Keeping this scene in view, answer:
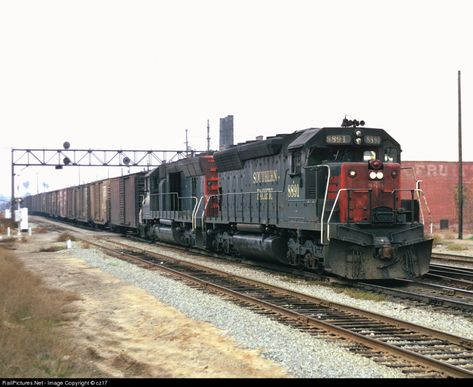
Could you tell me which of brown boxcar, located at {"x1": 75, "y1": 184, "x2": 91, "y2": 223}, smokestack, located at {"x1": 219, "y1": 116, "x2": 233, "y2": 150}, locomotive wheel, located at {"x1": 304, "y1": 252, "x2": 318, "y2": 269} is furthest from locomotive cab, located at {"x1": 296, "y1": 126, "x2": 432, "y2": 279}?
brown boxcar, located at {"x1": 75, "y1": 184, "x2": 91, "y2": 223}

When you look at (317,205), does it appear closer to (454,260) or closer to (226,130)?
(454,260)

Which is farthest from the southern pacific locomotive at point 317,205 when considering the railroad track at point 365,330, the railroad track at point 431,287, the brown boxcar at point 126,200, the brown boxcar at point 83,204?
the brown boxcar at point 83,204

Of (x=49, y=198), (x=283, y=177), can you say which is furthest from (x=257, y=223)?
(x=49, y=198)

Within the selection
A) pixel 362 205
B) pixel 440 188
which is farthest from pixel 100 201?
pixel 362 205

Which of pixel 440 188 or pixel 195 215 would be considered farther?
pixel 440 188

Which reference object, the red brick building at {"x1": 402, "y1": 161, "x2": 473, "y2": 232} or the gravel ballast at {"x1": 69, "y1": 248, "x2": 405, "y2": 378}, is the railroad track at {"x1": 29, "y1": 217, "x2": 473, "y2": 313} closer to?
the gravel ballast at {"x1": 69, "y1": 248, "x2": 405, "y2": 378}

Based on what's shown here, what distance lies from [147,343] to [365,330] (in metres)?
3.12

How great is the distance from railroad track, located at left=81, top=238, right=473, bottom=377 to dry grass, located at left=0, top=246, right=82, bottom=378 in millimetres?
3372

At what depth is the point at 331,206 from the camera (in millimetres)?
12938

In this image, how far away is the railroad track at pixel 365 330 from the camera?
646 cm

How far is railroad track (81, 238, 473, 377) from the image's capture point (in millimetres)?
6465

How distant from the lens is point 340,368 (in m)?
6.36

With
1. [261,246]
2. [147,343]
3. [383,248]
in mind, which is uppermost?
[383,248]

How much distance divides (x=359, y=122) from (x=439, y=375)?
844 cm
